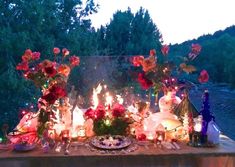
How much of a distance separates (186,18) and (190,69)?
4008 millimetres

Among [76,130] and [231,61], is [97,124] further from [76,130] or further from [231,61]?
[231,61]

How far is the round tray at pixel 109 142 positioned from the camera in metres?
2.02

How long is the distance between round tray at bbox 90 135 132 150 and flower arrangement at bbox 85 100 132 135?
0.34 feet

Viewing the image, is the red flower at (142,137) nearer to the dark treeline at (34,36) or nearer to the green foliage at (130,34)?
the dark treeline at (34,36)

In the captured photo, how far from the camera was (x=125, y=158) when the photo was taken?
1914 millimetres

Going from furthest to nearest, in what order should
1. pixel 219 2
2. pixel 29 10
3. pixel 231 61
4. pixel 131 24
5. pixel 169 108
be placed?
pixel 231 61 → pixel 131 24 → pixel 219 2 → pixel 29 10 → pixel 169 108

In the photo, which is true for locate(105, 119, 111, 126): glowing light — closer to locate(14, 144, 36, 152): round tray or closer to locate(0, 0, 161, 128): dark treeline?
locate(14, 144, 36, 152): round tray

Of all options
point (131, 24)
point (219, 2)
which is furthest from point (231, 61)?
point (219, 2)

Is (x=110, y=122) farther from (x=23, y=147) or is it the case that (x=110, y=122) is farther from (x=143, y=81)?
(x=23, y=147)

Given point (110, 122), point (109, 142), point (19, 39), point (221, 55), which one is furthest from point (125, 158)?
point (221, 55)

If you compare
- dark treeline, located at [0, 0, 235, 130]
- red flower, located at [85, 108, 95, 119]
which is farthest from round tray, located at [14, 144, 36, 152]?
dark treeline, located at [0, 0, 235, 130]

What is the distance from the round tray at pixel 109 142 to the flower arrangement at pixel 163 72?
0.40 metres

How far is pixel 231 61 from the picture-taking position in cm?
1858

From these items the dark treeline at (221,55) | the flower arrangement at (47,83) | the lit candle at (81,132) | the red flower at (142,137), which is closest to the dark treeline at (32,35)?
the flower arrangement at (47,83)
